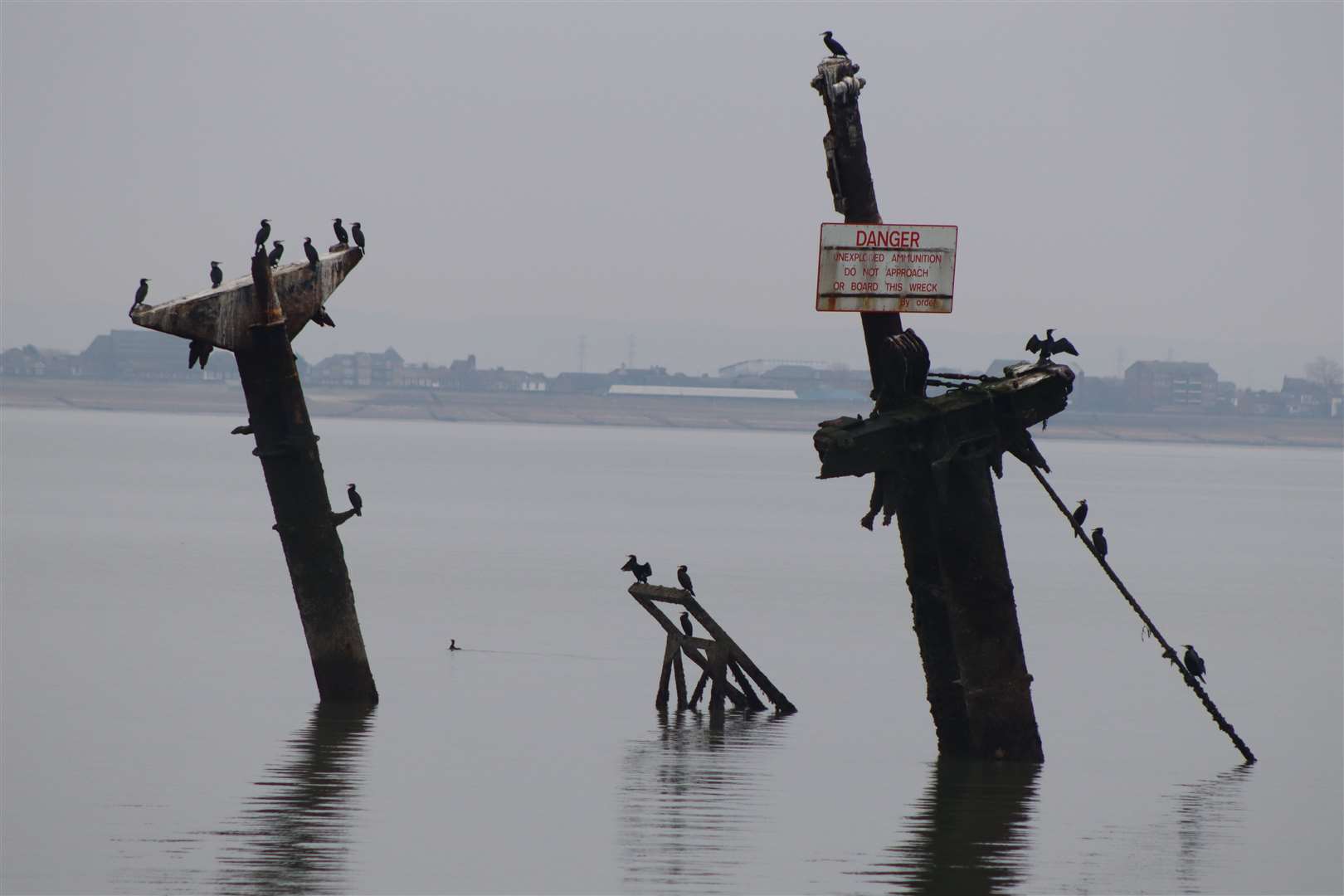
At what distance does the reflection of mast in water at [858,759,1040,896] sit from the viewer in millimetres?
16328

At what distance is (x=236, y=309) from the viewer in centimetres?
1962

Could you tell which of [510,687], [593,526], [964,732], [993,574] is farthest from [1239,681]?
[593,526]

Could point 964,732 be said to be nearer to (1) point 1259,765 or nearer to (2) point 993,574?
(2) point 993,574

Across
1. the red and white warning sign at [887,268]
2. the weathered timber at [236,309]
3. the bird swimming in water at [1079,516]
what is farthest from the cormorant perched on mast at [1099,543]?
the weathered timber at [236,309]

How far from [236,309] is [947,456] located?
7562mm

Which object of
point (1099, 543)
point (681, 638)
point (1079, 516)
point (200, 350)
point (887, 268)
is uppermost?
point (887, 268)

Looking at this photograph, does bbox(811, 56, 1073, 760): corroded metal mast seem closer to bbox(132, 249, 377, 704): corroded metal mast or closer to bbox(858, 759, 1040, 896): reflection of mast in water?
bbox(858, 759, 1040, 896): reflection of mast in water

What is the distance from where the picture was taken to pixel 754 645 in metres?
36.9

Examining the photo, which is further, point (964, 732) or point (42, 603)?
point (42, 603)

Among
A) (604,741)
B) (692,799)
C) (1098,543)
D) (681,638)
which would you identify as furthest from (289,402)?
(1098,543)

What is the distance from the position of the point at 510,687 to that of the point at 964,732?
11.2 m

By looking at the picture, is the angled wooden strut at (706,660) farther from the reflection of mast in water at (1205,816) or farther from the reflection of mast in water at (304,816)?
the reflection of mast in water at (1205,816)

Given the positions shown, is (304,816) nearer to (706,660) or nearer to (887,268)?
(887,268)

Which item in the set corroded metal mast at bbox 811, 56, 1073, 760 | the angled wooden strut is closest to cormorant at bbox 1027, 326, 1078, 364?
corroded metal mast at bbox 811, 56, 1073, 760
